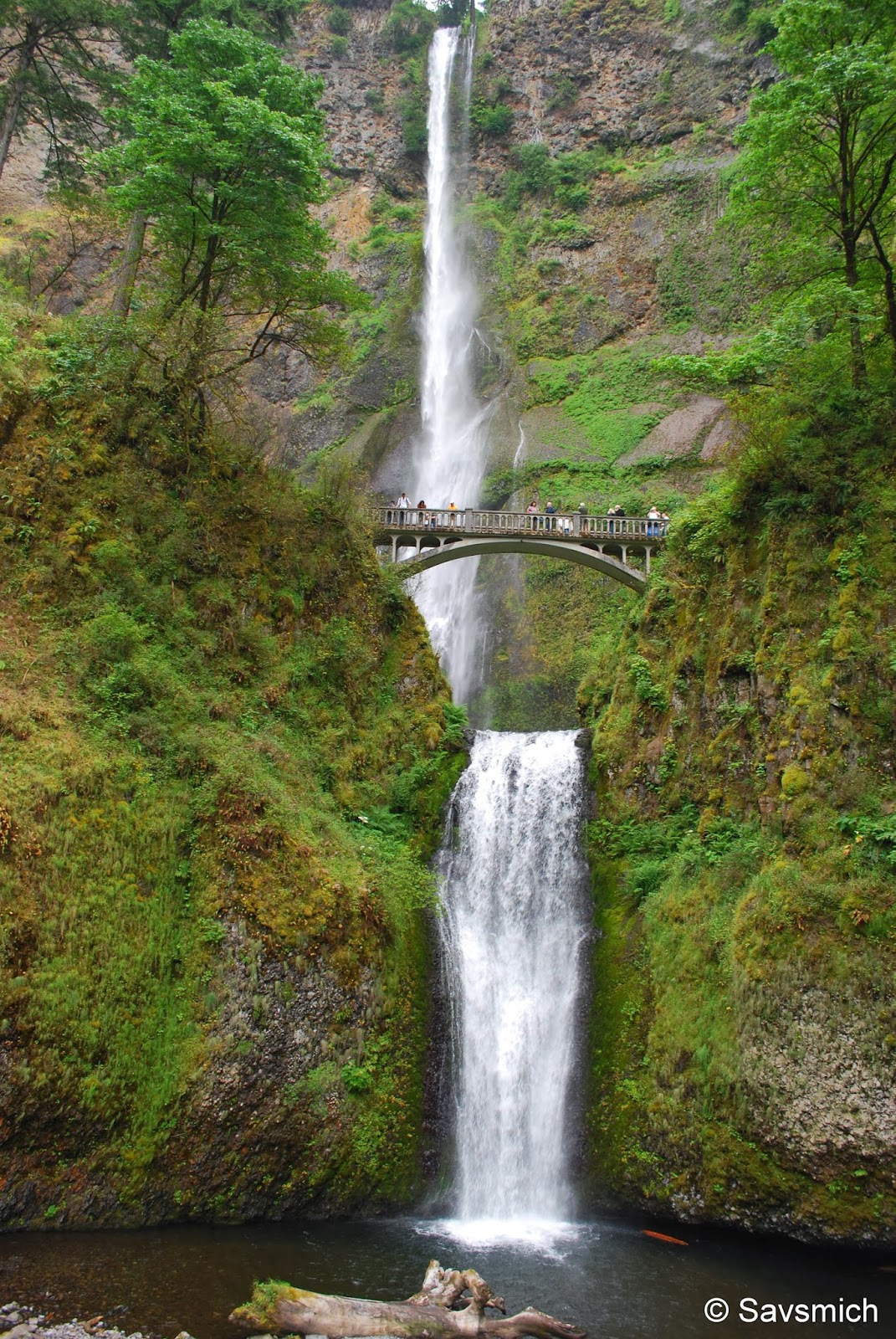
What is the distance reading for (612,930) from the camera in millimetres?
14359

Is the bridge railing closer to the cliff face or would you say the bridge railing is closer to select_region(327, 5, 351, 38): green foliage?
the cliff face

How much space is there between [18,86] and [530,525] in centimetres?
1597

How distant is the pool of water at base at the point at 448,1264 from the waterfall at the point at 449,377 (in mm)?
19615

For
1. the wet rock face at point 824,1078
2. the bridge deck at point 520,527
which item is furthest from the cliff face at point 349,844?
the bridge deck at point 520,527

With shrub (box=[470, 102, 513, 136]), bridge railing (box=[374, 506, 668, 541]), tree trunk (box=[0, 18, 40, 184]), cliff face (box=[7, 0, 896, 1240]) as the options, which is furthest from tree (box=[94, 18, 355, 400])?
shrub (box=[470, 102, 513, 136])

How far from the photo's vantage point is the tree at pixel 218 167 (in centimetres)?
1466

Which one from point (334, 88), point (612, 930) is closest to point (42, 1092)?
point (612, 930)

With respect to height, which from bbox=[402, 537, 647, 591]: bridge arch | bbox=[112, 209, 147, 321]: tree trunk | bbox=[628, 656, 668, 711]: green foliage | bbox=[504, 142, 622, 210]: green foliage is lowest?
bbox=[628, 656, 668, 711]: green foliage

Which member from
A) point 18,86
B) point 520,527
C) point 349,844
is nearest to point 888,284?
point 520,527

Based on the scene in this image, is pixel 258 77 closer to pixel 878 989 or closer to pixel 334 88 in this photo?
pixel 878 989

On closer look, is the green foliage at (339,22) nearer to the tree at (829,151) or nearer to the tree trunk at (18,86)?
the tree trunk at (18,86)

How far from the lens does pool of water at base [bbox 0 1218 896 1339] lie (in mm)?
7957

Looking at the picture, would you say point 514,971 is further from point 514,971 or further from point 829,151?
point 829,151

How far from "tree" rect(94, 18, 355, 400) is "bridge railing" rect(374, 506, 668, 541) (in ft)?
22.9
